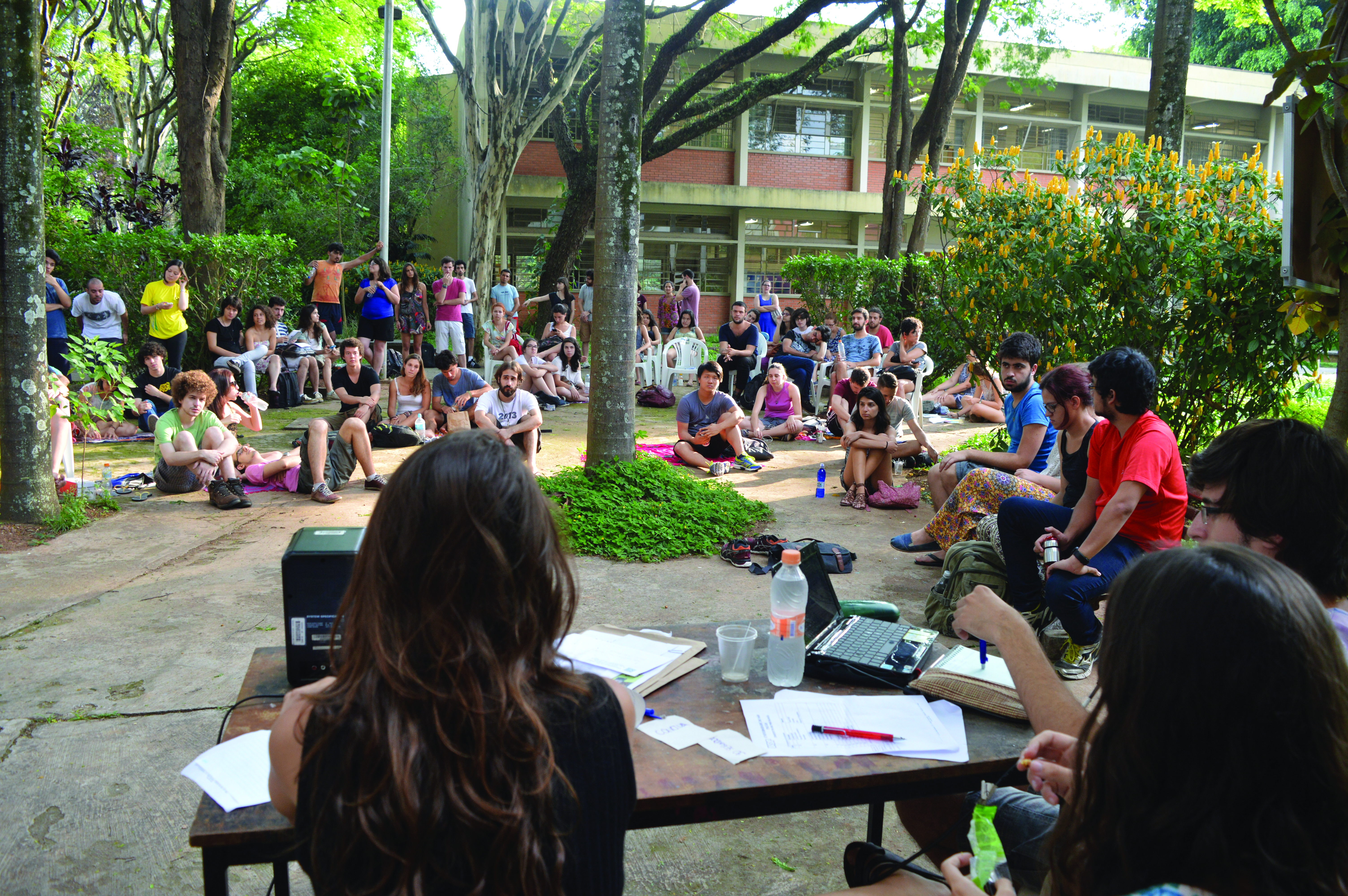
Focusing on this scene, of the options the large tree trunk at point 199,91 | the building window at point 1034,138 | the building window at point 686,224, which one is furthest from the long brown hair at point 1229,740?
the building window at point 1034,138

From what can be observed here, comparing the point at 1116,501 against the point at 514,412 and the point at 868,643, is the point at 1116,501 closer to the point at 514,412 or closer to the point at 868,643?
the point at 868,643

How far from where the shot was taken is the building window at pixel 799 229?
83.7 feet

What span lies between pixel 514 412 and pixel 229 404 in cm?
262

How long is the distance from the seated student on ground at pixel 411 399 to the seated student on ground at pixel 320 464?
1.60 metres

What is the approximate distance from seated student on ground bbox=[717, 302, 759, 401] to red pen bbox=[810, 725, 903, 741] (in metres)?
11.4

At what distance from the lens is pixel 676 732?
225 cm

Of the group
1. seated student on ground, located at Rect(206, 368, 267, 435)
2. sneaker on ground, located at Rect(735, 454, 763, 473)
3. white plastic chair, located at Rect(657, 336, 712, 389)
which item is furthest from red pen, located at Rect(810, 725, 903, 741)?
white plastic chair, located at Rect(657, 336, 712, 389)

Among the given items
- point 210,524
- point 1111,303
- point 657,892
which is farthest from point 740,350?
point 657,892

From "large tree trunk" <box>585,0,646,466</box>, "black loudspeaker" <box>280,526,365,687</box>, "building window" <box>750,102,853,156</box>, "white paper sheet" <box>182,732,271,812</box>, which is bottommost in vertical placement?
"white paper sheet" <box>182,732,271,812</box>

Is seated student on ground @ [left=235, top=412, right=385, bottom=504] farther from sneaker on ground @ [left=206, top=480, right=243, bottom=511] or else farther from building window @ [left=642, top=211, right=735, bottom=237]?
building window @ [left=642, top=211, right=735, bottom=237]

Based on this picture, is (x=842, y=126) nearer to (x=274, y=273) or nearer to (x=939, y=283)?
(x=939, y=283)

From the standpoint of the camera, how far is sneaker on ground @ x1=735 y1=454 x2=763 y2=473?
9.54 metres

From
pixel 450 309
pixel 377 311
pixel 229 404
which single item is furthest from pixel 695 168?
pixel 229 404

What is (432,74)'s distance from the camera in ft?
87.8
